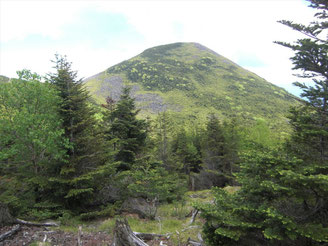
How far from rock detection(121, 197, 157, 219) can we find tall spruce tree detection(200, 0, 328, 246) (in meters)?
6.62

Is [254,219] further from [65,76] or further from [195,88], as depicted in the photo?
[195,88]

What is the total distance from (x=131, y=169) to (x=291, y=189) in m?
11.9

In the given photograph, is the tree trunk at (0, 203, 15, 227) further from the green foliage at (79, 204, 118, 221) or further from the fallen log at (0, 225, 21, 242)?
the green foliage at (79, 204, 118, 221)

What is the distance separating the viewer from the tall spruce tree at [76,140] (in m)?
11.7

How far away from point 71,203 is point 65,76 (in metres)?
8.10

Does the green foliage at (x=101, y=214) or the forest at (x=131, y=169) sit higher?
the forest at (x=131, y=169)

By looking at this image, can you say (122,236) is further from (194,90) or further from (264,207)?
(194,90)

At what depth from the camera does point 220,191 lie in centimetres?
659

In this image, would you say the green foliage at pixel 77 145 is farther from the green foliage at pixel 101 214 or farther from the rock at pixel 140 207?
the rock at pixel 140 207

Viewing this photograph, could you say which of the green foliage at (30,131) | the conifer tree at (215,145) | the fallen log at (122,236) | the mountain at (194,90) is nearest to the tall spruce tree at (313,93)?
the fallen log at (122,236)

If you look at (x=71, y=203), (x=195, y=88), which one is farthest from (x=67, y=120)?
(x=195, y=88)

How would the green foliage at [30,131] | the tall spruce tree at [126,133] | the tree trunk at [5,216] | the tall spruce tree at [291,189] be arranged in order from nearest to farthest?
1. the tall spruce tree at [291,189]
2. the tree trunk at [5,216]
3. the green foliage at [30,131]
4. the tall spruce tree at [126,133]

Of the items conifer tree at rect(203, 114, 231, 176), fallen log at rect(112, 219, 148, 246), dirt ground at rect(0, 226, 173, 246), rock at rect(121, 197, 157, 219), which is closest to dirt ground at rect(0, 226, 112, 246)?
dirt ground at rect(0, 226, 173, 246)

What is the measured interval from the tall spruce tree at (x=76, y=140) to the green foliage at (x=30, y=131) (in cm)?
56
